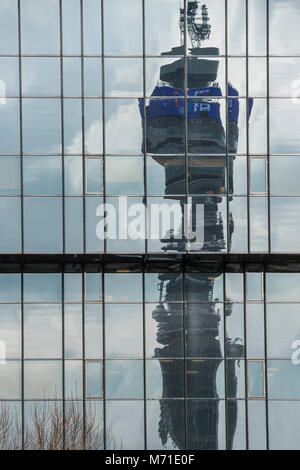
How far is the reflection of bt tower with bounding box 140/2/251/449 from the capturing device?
77.1 feet

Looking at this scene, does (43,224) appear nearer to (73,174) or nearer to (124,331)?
(73,174)

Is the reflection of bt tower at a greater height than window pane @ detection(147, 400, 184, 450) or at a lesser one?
greater

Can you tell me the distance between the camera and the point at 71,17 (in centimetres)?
2366

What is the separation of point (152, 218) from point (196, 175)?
1778 mm

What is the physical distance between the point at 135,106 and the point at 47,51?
3.00 meters

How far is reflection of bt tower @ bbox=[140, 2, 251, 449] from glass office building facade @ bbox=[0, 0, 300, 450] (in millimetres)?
41

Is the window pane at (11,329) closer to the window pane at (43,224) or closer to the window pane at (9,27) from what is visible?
the window pane at (43,224)

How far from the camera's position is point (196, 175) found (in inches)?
928

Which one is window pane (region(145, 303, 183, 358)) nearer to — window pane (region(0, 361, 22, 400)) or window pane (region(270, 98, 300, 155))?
window pane (region(0, 361, 22, 400))

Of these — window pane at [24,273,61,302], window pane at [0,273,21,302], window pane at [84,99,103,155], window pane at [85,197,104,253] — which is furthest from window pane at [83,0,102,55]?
window pane at [0,273,21,302]

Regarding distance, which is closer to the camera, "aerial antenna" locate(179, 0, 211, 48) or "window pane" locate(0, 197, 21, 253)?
"window pane" locate(0, 197, 21, 253)

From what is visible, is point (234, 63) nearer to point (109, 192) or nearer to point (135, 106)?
point (135, 106)

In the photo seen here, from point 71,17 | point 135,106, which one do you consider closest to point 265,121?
point 135,106

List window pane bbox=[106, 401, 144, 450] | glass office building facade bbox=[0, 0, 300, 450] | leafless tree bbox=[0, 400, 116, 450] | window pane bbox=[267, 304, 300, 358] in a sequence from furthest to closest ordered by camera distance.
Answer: window pane bbox=[267, 304, 300, 358]
glass office building facade bbox=[0, 0, 300, 450]
window pane bbox=[106, 401, 144, 450]
leafless tree bbox=[0, 400, 116, 450]
